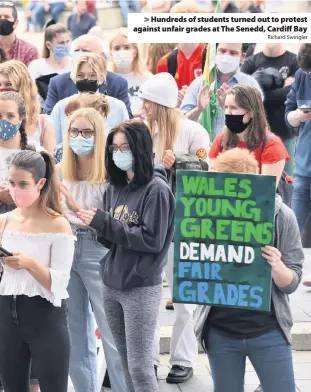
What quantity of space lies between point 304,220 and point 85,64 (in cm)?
236

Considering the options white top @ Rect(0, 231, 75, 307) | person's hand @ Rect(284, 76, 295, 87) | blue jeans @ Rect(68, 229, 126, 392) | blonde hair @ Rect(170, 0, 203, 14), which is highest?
blonde hair @ Rect(170, 0, 203, 14)

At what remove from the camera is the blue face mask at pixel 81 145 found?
19.0 feet

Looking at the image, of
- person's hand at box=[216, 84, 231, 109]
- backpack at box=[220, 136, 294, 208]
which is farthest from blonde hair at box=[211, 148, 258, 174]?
person's hand at box=[216, 84, 231, 109]

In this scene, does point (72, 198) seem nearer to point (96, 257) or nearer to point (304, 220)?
point (96, 257)

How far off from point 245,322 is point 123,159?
1226mm

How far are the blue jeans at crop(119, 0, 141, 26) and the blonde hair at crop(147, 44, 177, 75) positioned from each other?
112 centimetres

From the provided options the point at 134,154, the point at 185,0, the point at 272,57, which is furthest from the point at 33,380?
the point at 272,57

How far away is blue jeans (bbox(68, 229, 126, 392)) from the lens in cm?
581

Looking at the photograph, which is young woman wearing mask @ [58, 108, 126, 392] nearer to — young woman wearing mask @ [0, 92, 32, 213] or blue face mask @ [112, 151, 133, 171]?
young woman wearing mask @ [0, 92, 32, 213]

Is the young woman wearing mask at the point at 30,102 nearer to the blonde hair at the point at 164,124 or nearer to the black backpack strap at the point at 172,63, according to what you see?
the blonde hair at the point at 164,124

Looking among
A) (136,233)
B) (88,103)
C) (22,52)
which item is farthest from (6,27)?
(136,233)

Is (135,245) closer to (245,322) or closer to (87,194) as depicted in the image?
(87,194)

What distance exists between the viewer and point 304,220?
8.47 m

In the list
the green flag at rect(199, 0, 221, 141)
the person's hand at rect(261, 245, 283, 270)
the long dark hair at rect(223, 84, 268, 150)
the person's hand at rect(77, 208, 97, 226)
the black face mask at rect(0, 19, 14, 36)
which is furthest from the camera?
the black face mask at rect(0, 19, 14, 36)
